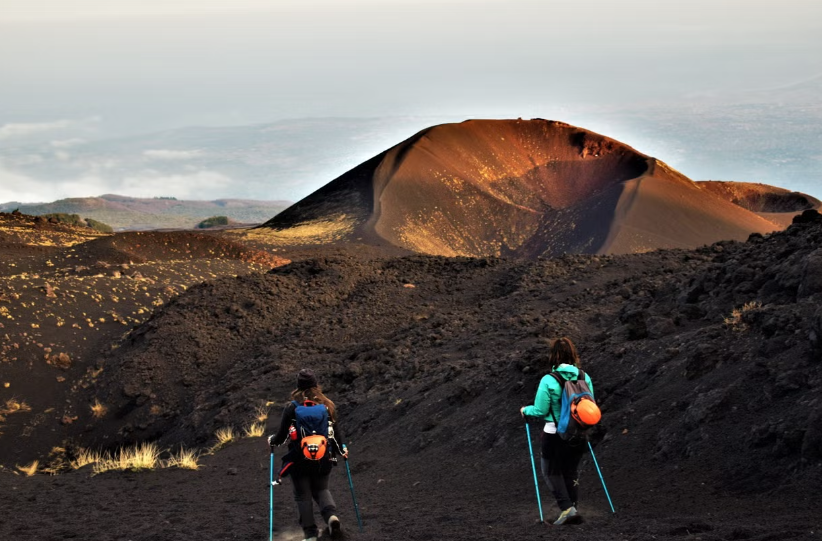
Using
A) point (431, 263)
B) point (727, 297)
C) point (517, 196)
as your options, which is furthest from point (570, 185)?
point (727, 297)

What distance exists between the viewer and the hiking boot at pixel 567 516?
7449mm

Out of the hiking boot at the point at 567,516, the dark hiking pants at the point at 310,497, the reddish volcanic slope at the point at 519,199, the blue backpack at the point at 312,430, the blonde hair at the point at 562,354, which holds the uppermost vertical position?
the reddish volcanic slope at the point at 519,199

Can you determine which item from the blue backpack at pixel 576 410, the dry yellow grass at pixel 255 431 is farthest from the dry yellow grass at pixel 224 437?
the blue backpack at pixel 576 410

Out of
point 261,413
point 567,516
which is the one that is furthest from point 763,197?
point 567,516

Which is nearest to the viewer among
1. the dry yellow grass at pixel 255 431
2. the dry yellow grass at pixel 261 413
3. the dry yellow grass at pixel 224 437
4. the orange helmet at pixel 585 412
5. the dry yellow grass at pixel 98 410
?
the orange helmet at pixel 585 412

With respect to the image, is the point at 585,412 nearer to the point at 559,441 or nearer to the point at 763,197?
the point at 559,441

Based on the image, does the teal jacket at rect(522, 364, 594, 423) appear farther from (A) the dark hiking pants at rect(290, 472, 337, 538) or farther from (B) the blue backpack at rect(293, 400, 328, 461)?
(A) the dark hiking pants at rect(290, 472, 337, 538)

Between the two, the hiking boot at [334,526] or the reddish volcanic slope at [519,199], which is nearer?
the hiking boot at [334,526]

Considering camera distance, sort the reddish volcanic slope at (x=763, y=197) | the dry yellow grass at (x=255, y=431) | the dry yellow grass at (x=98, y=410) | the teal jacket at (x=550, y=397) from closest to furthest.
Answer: the teal jacket at (x=550, y=397) → the dry yellow grass at (x=255, y=431) → the dry yellow grass at (x=98, y=410) → the reddish volcanic slope at (x=763, y=197)

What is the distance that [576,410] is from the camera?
7.27 metres

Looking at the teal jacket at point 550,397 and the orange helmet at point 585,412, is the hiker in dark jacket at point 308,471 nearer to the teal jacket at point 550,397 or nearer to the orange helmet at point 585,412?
the teal jacket at point 550,397

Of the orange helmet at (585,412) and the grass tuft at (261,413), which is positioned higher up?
the orange helmet at (585,412)

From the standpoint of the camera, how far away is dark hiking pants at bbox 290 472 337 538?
24.2ft

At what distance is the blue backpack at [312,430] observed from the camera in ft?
23.8
